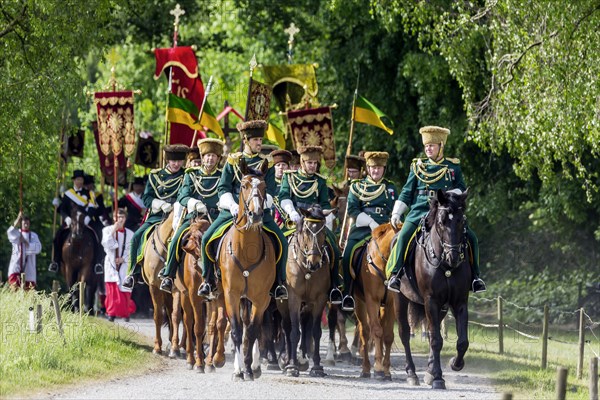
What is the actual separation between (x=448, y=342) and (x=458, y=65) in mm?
4731

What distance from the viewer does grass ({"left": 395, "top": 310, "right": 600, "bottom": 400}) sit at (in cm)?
1652

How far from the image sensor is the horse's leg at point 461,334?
53.9 ft

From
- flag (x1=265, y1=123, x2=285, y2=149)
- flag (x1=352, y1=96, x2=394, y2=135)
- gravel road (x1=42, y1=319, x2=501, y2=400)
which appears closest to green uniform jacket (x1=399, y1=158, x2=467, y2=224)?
gravel road (x1=42, y1=319, x2=501, y2=400)

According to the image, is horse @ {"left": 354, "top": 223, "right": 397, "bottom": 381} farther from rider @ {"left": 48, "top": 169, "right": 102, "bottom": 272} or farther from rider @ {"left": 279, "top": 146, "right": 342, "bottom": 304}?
rider @ {"left": 48, "top": 169, "right": 102, "bottom": 272}

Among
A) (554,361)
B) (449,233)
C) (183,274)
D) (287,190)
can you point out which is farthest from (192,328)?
(554,361)

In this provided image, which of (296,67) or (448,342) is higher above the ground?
(296,67)

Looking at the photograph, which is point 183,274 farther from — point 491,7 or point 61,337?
point 491,7

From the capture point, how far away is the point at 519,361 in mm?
20406

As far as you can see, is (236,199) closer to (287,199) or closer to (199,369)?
(287,199)

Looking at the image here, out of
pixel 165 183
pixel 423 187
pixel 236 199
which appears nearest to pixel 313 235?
pixel 236 199

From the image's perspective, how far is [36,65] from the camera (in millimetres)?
23109

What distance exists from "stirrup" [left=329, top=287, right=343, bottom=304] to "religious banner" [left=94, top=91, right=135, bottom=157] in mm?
7714

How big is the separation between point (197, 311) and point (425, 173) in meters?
3.45

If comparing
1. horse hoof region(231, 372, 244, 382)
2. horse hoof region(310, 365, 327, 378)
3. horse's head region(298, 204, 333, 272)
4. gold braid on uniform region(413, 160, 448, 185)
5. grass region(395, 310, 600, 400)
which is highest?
gold braid on uniform region(413, 160, 448, 185)
